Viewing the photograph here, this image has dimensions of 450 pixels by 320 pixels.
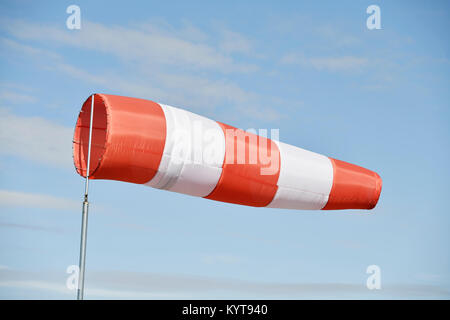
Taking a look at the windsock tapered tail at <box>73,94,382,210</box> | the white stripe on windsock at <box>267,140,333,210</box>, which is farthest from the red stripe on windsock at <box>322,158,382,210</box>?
the white stripe on windsock at <box>267,140,333,210</box>

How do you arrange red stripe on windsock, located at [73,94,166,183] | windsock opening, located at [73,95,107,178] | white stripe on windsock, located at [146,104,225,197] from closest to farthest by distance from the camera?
1. red stripe on windsock, located at [73,94,166,183]
2. white stripe on windsock, located at [146,104,225,197]
3. windsock opening, located at [73,95,107,178]

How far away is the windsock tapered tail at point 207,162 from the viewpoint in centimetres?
1025

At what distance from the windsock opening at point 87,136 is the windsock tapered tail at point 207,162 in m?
0.02

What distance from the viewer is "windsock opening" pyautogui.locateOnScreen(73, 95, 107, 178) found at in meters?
10.8

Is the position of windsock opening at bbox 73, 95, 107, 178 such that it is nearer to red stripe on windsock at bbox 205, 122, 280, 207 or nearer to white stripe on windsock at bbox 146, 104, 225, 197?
white stripe on windsock at bbox 146, 104, 225, 197

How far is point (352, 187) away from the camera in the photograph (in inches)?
505

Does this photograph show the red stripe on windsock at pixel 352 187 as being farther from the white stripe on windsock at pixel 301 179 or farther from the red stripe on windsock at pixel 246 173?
the red stripe on windsock at pixel 246 173

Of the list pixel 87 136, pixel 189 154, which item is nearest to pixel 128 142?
pixel 189 154
